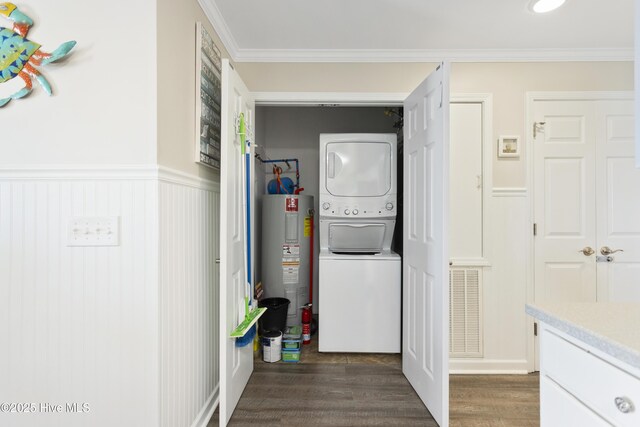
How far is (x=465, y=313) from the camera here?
253cm

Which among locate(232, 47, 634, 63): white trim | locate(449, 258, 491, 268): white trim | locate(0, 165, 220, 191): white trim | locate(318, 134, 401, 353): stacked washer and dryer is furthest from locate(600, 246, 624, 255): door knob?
locate(0, 165, 220, 191): white trim

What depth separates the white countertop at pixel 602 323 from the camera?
73 cm

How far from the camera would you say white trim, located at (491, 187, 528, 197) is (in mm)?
2496

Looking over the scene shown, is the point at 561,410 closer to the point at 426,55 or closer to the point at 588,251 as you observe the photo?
the point at 588,251

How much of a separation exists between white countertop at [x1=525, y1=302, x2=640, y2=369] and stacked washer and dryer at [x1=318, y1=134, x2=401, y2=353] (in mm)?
1723

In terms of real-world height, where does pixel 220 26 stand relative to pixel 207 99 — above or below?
above

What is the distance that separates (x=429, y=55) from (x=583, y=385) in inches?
91.2

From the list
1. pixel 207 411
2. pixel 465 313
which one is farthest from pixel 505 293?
pixel 207 411

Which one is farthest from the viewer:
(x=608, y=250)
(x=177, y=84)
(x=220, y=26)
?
(x=608, y=250)

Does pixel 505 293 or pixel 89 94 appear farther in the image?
pixel 505 293

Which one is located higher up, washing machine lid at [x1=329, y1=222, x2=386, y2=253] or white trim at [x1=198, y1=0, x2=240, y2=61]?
white trim at [x1=198, y1=0, x2=240, y2=61]

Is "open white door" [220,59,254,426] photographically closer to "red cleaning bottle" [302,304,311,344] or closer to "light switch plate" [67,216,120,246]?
"light switch plate" [67,216,120,246]

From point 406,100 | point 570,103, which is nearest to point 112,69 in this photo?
point 406,100

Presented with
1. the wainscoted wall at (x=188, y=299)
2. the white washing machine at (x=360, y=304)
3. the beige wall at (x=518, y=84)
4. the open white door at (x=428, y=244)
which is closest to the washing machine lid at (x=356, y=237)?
the white washing machine at (x=360, y=304)
